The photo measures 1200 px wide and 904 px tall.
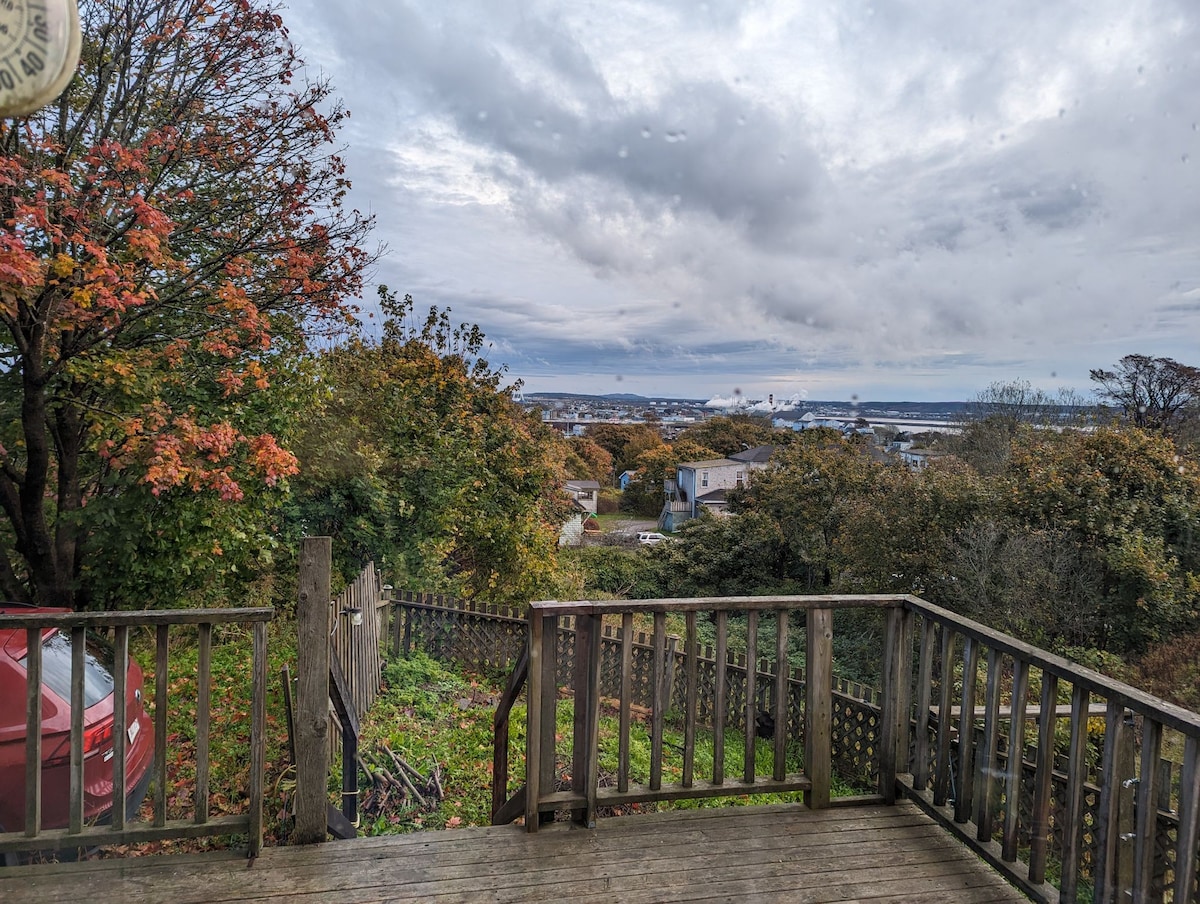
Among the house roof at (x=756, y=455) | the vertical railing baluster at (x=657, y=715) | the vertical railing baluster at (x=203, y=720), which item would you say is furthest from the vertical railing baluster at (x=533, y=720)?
the house roof at (x=756, y=455)

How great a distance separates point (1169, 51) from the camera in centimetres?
539

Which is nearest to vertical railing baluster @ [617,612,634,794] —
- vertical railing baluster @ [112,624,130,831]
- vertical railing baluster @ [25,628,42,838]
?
vertical railing baluster @ [112,624,130,831]

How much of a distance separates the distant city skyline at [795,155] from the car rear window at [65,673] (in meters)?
4.78

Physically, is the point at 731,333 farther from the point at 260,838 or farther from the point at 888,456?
the point at 260,838

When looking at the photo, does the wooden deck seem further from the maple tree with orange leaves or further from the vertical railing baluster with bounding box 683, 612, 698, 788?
the maple tree with orange leaves

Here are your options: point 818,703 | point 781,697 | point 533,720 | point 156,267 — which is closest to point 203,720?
point 533,720

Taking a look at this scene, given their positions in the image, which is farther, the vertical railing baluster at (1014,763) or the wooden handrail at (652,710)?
the wooden handrail at (652,710)

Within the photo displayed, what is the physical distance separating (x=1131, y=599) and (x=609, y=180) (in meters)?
11.2

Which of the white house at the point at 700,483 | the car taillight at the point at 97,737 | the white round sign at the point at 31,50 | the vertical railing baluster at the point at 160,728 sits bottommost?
the white house at the point at 700,483

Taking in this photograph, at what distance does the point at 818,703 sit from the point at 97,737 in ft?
9.01

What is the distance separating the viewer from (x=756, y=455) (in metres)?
43.6

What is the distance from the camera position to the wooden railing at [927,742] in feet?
5.40

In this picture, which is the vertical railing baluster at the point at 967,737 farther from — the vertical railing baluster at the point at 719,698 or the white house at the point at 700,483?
the white house at the point at 700,483

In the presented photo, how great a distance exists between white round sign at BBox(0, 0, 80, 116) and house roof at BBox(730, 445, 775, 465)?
137 feet
